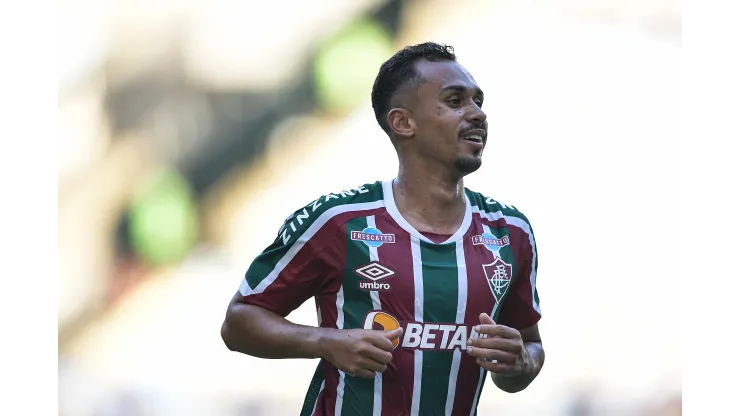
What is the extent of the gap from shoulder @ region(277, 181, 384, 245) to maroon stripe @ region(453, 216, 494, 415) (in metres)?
0.34

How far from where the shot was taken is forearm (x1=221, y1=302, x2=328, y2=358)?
8.38ft

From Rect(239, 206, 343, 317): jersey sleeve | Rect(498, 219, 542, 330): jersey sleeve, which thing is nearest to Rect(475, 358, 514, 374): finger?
Rect(498, 219, 542, 330): jersey sleeve

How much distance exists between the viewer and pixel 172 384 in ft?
16.2

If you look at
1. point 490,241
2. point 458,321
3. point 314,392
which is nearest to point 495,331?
point 458,321

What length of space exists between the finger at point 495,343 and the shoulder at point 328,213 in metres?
0.54

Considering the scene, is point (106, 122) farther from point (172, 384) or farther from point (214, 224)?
point (172, 384)

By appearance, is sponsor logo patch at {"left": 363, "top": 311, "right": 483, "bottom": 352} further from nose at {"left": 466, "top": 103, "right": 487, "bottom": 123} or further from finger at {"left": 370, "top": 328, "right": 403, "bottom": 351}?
nose at {"left": 466, "top": 103, "right": 487, "bottom": 123}

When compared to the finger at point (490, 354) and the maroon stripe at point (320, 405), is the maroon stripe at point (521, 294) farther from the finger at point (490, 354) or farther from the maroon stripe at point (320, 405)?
the maroon stripe at point (320, 405)

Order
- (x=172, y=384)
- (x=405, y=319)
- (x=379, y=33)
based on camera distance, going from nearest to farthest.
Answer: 1. (x=405, y=319)
2. (x=172, y=384)
3. (x=379, y=33)

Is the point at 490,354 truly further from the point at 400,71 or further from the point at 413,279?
the point at 400,71

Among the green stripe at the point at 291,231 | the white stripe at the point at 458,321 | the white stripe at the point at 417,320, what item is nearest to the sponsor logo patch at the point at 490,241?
the white stripe at the point at 458,321

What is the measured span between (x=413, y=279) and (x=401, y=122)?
0.54 m

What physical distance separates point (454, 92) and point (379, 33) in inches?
101

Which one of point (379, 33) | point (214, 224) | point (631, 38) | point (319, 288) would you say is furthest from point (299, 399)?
point (631, 38)
